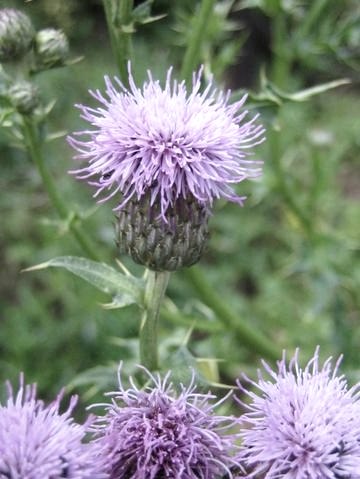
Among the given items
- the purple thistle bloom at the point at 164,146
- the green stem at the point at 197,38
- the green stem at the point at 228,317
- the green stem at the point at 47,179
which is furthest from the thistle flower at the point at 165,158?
the green stem at the point at 228,317

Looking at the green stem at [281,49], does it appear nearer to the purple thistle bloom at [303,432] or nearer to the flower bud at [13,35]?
the flower bud at [13,35]

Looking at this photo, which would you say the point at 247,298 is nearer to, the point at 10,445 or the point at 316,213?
the point at 316,213

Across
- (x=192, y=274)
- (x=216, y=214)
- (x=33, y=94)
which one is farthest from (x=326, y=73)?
(x=33, y=94)

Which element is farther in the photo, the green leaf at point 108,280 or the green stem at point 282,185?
the green stem at point 282,185

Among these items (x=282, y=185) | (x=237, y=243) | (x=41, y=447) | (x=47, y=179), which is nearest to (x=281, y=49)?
(x=282, y=185)

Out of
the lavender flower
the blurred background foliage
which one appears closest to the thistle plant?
the lavender flower

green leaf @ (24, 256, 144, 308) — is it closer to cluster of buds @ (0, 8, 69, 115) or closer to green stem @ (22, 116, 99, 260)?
green stem @ (22, 116, 99, 260)
